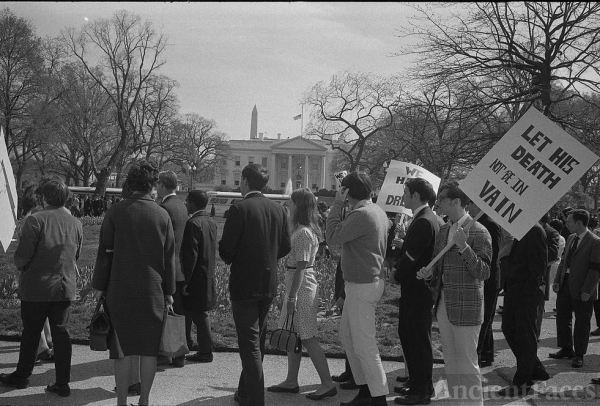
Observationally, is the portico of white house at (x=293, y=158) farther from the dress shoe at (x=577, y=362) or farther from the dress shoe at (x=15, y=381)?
the dress shoe at (x=15, y=381)

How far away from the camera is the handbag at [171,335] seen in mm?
4488

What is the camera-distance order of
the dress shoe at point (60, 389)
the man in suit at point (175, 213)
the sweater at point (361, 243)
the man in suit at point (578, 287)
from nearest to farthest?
the sweater at point (361, 243)
the dress shoe at point (60, 389)
the man in suit at point (175, 213)
the man in suit at point (578, 287)

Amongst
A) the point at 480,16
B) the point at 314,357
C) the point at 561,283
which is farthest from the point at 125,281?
the point at 480,16

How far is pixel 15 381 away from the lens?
5.03m

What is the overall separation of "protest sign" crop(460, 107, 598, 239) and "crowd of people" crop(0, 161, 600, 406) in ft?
0.74

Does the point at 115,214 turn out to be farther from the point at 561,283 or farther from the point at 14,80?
the point at 14,80

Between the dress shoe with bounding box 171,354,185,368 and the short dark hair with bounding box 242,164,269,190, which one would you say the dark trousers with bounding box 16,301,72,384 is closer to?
the dress shoe with bounding box 171,354,185,368

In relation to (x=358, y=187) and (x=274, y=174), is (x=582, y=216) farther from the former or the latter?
(x=274, y=174)

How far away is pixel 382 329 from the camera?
25.8 ft

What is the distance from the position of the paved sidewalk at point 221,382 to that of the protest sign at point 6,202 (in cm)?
130

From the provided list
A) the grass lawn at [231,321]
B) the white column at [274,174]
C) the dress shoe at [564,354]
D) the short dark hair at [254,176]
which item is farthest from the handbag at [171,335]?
the white column at [274,174]

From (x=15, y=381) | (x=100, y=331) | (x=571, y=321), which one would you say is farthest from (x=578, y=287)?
(x=15, y=381)

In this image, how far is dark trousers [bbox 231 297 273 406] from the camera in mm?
4617

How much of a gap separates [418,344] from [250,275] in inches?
63.1
